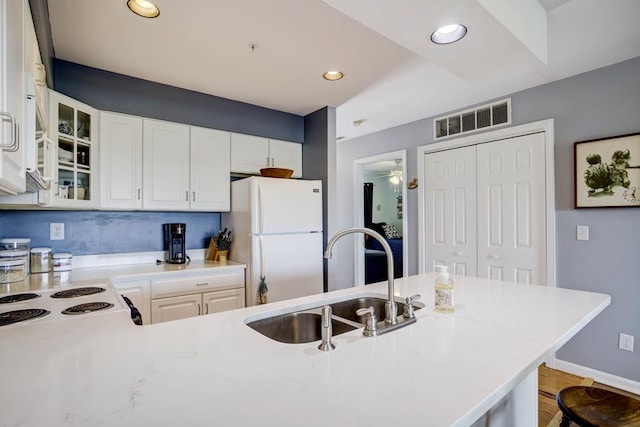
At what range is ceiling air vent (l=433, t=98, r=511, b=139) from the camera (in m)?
3.10

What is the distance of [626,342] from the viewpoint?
2.41m

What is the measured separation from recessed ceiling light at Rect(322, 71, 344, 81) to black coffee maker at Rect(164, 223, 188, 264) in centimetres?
173

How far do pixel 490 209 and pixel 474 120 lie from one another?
0.91 meters

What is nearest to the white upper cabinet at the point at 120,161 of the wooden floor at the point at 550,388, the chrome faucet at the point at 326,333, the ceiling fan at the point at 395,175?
the chrome faucet at the point at 326,333

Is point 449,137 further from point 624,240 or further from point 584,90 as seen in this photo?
point 624,240

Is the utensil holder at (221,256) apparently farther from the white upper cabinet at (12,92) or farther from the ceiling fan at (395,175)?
the ceiling fan at (395,175)

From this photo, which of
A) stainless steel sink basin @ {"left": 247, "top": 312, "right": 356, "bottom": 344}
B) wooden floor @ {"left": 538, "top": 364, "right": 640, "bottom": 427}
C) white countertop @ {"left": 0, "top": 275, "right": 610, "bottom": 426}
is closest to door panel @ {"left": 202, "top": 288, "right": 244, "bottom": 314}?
white countertop @ {"left": 0, "top": 275, "right": 610, "bottom": 426}

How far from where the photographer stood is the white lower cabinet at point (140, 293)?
230cm

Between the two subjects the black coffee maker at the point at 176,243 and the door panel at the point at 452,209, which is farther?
the door panel at the point at 452,209

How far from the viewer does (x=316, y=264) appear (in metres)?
3.09

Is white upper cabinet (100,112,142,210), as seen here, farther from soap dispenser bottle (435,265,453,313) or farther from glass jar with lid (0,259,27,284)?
soap dispenser bottle (435,265,453,313)

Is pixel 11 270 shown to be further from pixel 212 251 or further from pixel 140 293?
pixel 212 251

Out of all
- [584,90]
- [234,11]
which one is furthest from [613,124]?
[234,11]

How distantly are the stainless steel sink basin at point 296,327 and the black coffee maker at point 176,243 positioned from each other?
5.85ft
